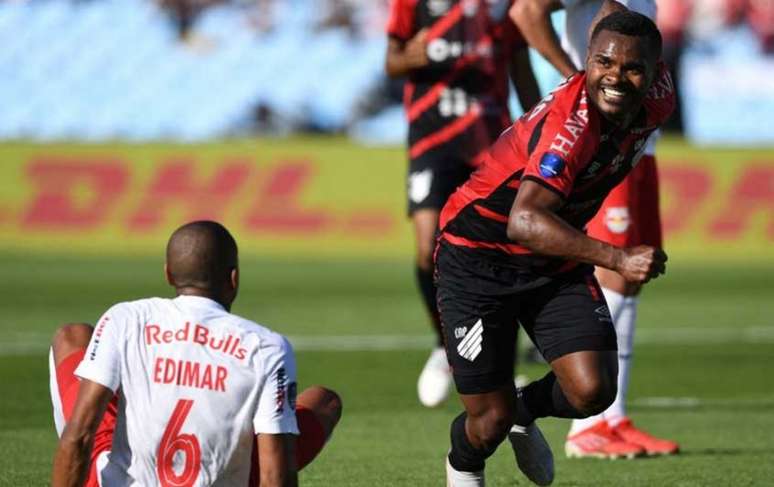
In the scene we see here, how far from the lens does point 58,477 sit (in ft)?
14.2

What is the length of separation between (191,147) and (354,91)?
23.9ft

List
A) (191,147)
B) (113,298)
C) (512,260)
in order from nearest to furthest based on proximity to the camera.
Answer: (512,260) → (113,298) → (191,147)

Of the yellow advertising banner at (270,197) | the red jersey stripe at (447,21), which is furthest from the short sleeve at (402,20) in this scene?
the yellow advertising banner at (270,197)

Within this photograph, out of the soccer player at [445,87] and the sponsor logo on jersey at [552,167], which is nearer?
the sponsor logo on jersey at [552,167]

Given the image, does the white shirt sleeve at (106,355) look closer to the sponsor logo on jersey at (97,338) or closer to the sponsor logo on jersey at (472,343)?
the sponsor logo on jersey at (97,338)

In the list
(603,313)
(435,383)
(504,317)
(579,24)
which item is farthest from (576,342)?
(435,383)

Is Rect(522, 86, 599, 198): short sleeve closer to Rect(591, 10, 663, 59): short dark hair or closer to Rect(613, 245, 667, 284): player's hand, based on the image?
Rect(591, 10, 663, 59): short dark hair

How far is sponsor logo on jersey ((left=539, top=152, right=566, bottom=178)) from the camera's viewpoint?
527cm

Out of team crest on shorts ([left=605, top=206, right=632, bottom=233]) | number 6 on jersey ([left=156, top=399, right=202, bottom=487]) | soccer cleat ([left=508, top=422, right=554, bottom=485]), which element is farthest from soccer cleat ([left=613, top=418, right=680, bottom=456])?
number 6 on jersey ([left=156, top=399, right=202, bottom=487])

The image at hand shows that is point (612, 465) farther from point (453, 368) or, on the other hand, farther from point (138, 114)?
point (138, 114)

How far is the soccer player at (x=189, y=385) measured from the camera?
14.5 ft

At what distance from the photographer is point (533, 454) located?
20.4 feet

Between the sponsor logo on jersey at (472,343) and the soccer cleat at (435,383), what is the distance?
3.17 metres

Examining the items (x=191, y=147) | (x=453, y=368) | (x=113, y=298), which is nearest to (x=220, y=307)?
(x=453, y=368)
